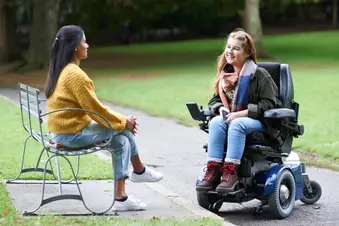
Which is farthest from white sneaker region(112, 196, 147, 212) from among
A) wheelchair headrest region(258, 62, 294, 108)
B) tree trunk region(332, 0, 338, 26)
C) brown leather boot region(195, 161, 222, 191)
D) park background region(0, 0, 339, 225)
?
tree trunk region(332, 0, 338, 26)

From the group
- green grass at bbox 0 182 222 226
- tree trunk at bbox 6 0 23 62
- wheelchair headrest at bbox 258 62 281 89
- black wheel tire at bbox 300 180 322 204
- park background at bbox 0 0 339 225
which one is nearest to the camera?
green grass at bbox 0 182 222 226

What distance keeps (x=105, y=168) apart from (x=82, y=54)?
2623mm

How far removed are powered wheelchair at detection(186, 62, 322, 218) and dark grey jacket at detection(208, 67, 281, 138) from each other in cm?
7

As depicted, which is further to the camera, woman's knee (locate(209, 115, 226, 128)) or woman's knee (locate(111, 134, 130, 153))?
woman's knee (locate(209, 115, 226, 128))

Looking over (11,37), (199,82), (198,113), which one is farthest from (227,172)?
(11,37)

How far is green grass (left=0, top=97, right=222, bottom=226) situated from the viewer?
722 cm

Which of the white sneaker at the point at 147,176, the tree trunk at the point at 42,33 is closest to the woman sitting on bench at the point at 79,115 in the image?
the white sneaker at the point at 147,176

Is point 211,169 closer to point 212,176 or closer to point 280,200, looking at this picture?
point 212,176

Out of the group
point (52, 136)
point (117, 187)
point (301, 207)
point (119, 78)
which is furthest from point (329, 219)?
point (119, 78)

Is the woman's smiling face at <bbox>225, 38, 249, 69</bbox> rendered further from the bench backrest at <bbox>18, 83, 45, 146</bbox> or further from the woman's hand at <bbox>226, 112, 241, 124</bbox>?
the bench backrest at <bbox>18, 83, 45, 146</bbox>

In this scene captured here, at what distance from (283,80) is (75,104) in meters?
2.13

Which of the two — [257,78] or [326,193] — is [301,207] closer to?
[326,193]

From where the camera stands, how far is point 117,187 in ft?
26.3

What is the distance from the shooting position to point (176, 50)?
46.3m
